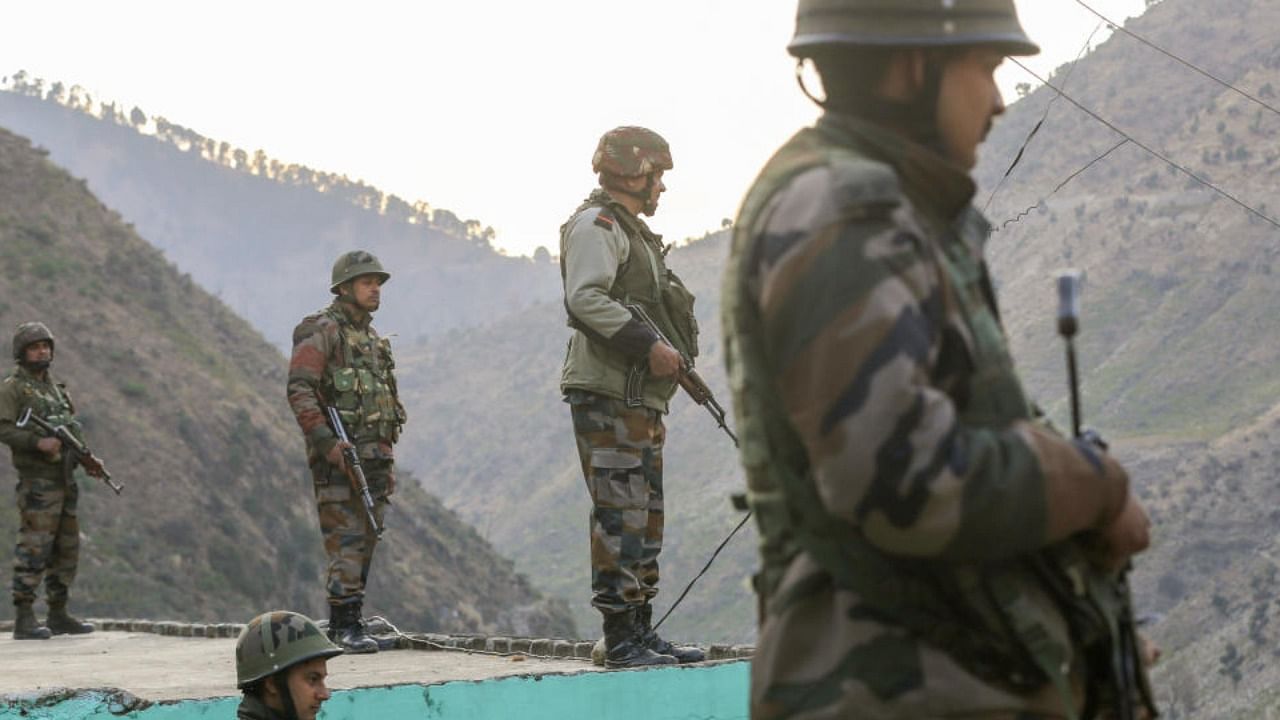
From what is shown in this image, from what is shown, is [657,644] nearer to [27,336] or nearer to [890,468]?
[890,468]

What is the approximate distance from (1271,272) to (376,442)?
6109cm

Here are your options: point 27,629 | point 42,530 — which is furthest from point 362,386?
point 27,629

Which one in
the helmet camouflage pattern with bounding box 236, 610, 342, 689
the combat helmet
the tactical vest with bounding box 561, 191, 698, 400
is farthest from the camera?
the combat helmet

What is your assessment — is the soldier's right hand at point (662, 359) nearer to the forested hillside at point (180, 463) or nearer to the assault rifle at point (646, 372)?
the assault rifle at point (646, 372)

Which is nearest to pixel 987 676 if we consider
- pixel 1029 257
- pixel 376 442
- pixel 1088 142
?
pixel 376 442

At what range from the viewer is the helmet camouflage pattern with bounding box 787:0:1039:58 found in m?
2.30

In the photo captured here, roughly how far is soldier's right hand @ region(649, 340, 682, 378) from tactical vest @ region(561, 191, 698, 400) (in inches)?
5.2

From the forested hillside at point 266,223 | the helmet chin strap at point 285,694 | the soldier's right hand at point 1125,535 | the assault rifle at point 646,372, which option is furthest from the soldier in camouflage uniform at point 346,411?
the forested hillside at point 266,223

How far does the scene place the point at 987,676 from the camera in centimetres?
219

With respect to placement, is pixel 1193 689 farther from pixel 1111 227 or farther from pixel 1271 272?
pixel 1111 227

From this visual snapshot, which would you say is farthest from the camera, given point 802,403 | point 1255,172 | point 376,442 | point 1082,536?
point 1255,172

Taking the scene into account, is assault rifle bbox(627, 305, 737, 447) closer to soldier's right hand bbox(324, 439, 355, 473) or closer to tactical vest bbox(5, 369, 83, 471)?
soldier's right hand bbox(324, 439, 355, 473)

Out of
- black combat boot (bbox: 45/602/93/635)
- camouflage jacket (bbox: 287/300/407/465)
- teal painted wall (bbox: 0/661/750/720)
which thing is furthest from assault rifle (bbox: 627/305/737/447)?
black combat boot (bbox: 45/602/93/635)

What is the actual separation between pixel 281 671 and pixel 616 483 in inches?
64.3
